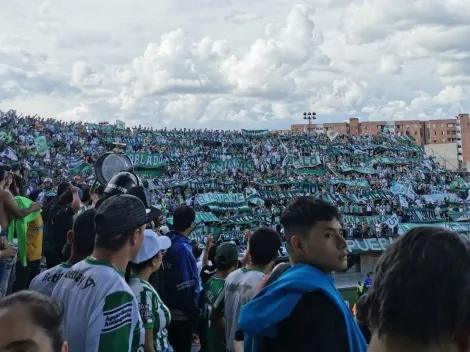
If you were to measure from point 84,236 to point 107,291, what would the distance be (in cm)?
81

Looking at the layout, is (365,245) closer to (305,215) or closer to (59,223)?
(59,223)

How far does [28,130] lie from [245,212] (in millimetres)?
12487

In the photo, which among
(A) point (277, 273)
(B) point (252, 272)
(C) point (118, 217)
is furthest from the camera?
(B) point (252, 272)

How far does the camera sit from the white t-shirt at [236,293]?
12.6ft

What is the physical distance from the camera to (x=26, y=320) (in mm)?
1649

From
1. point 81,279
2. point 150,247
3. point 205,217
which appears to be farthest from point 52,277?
point 205,217

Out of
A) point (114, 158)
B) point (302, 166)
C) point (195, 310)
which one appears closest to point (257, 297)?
point (195, 310)

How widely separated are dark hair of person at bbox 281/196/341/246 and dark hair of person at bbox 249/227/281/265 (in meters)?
1.37

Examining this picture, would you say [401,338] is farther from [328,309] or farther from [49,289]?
[49,289]

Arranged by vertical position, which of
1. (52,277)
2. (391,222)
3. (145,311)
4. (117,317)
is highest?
(52,277)

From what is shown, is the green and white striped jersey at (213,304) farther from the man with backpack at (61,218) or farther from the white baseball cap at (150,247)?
the man with backpack at (61,218)

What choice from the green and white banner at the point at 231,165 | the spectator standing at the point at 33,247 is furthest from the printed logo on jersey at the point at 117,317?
the green and white banner at the point at 231,165

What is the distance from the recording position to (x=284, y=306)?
2.11 meters

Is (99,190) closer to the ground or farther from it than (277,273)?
farther from it
